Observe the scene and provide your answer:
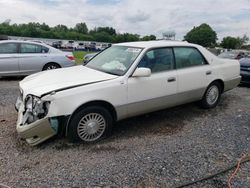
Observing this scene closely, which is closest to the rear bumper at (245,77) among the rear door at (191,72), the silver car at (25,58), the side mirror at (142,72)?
the rear door at (191,72)

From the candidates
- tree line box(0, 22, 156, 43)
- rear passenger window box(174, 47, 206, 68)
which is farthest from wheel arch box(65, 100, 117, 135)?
tree line box(0, 22, 156, 43)

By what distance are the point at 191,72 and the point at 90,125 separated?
93.0 inches

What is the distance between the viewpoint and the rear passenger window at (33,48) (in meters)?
9.02


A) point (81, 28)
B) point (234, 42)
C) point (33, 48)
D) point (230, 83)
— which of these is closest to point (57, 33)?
point (81, 28)

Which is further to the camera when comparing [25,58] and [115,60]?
[25,58]

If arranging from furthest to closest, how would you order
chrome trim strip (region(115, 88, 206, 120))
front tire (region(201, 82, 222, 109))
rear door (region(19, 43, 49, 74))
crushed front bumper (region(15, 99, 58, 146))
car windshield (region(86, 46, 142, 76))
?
1. rear door (region(19, 43, 49, 74))
2. front tire (region(201, 82, 222, 109))
3. car windshield (region(86, 46, 142, 76))
4. chrome trim strip (region(115, 88, 206, 120))
5. crushed front bumper (region(15, 99, 58, 146))

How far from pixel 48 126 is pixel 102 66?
164cm

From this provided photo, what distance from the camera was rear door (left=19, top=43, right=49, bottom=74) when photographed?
29.2 feet

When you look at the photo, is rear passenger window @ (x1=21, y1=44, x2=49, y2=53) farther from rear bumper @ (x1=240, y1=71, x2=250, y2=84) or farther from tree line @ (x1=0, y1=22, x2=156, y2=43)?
tree line @ (x1=0, y1=22, x2=156, y2=43)

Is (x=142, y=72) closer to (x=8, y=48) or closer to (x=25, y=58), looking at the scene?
(x=25, y=58)

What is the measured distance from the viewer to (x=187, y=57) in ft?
17.5

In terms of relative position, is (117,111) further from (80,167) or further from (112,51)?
(112,51)

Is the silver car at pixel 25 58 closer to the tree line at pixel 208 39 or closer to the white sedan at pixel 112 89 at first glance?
the white sedan at pixel 112 89

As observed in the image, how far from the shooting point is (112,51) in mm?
5320
